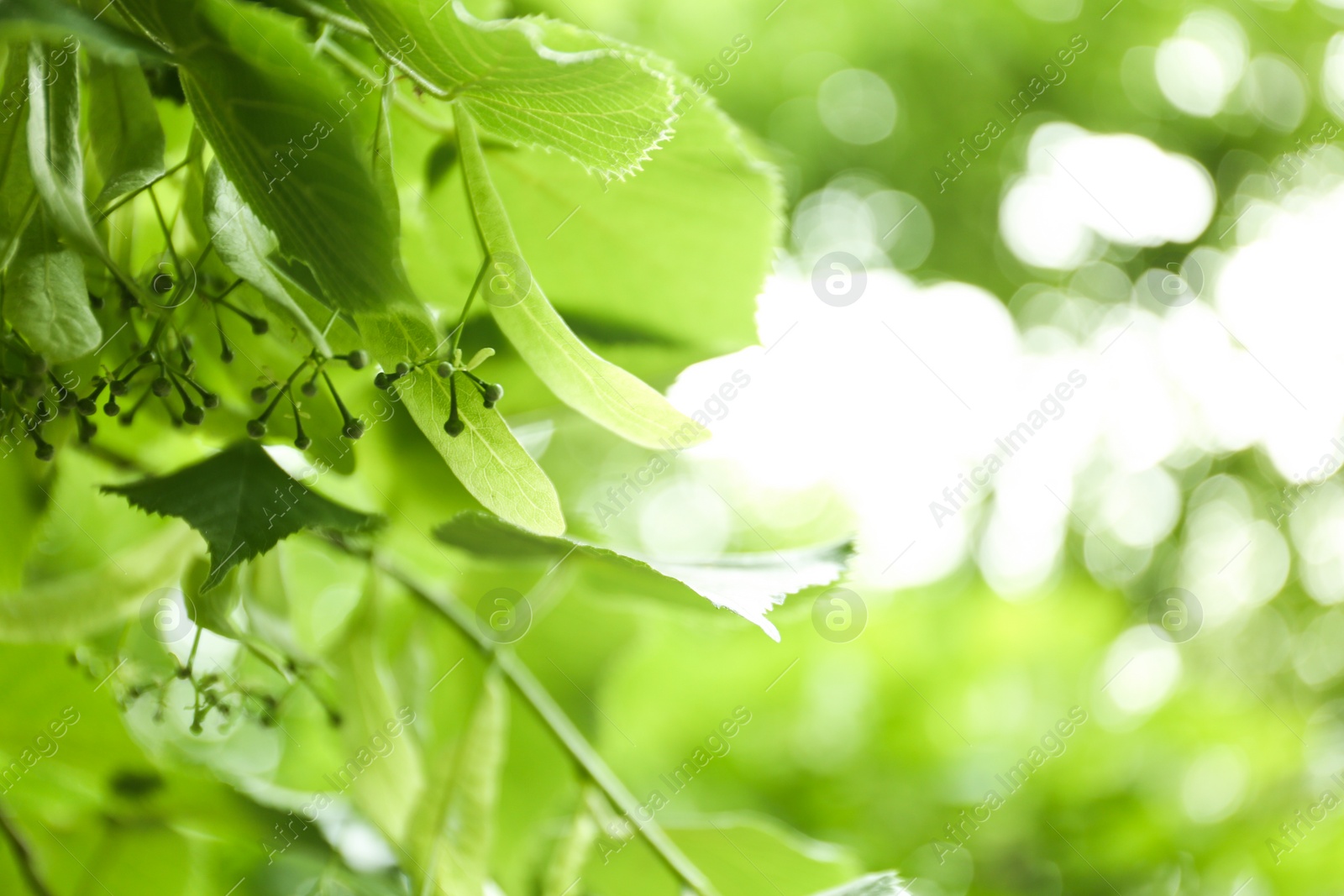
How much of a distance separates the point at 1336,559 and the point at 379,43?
5.58ft

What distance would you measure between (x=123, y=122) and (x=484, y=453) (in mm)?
92

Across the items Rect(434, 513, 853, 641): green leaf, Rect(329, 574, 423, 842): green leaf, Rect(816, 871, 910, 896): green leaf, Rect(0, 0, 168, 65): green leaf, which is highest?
Rect(0, 0, 168, 65): green leaf

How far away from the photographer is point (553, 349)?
172 millimetres

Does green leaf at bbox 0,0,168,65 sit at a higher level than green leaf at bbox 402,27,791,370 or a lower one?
higher

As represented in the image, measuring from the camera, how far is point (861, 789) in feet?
1.95

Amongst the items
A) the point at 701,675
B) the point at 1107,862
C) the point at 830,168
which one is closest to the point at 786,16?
the point at 830,168
